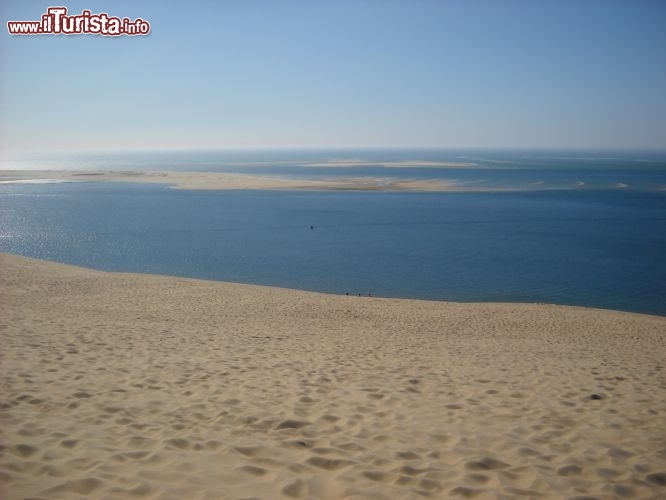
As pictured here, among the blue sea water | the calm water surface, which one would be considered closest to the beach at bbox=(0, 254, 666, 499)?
the blue sea water

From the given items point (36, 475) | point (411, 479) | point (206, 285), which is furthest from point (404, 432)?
point (206, 285)

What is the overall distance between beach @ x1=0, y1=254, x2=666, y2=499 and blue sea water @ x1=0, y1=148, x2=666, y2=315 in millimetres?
14044

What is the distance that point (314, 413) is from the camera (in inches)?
231

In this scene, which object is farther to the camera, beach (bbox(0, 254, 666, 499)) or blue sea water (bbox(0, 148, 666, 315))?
blue sea water (bbox(0, 148, 666, 315))

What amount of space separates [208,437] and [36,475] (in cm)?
157

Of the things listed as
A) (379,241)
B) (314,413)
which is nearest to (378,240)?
(379,241)

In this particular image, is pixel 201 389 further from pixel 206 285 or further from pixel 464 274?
pixel 464 274

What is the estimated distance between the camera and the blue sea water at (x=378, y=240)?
26375 millimetres

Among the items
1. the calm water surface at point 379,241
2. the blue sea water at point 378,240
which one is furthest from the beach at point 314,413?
the calm water surface at point 379,241

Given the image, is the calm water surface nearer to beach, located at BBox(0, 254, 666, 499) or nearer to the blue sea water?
the blue sea water

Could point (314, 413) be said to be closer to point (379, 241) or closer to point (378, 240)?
point (379, 241)

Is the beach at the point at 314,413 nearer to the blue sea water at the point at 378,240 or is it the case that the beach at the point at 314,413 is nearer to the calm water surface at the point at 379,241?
the blue sea water at the point at 378,240

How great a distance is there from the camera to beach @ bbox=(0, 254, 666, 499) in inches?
165

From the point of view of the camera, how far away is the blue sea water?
26.4 metres
